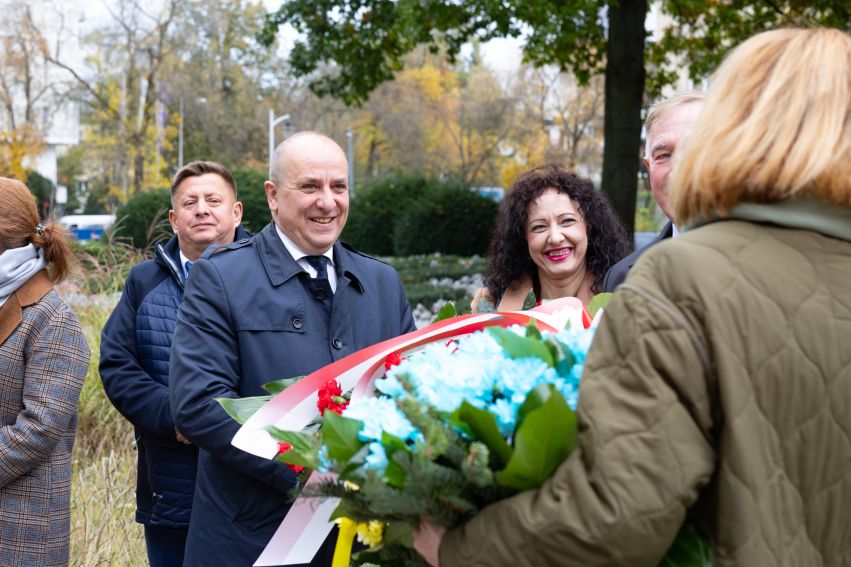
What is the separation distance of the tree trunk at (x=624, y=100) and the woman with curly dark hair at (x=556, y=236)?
8.31 metres

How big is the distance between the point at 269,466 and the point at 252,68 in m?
44.8

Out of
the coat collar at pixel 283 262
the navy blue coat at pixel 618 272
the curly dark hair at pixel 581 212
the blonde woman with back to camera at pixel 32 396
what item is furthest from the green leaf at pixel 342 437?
the curly dark hair at pixel 581 212

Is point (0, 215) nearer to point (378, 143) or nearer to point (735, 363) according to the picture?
point (735, 363)

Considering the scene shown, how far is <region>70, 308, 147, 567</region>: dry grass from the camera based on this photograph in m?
4.89

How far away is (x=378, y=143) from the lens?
48000 mm

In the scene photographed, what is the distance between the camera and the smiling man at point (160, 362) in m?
4.04

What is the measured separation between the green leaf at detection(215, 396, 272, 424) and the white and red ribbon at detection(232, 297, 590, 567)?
221mm

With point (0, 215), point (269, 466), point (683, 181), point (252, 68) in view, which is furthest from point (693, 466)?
point (252, 68)

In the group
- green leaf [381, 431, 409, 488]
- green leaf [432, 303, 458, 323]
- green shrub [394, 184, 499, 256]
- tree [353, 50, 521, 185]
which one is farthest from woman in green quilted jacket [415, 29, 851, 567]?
tree [353, 50, 521, 185]

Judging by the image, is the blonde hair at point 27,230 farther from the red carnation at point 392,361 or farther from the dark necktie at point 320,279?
the red carnation at point 392,361

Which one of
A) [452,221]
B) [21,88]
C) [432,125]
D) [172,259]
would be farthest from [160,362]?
[432,125]

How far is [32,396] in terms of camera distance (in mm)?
3469

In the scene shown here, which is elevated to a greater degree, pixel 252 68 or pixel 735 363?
pixel 252 68

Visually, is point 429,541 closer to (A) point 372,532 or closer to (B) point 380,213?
(A) point 372,532
